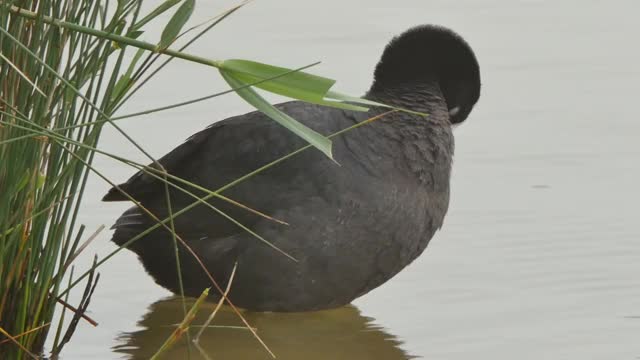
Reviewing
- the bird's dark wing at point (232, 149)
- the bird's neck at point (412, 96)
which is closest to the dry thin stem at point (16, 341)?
the bird's dark wing at point (232, 149)

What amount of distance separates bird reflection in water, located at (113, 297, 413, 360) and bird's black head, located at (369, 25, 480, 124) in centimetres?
87

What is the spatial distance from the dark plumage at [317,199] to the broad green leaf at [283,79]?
1937mm

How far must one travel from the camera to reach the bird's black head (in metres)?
5.90

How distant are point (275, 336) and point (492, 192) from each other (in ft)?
5.24

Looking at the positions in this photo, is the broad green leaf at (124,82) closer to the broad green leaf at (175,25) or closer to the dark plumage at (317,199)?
the broad green leaf at (175,25)

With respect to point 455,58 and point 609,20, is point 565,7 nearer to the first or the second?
point 609,20

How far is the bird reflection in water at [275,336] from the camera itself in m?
5.45

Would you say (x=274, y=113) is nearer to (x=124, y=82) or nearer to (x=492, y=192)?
(x=124, y=82)

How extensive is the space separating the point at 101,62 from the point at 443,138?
1860 millimetres

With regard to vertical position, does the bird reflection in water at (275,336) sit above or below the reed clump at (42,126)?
below

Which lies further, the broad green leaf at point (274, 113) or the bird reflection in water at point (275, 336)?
the bird reflection in water at point (275, 336)

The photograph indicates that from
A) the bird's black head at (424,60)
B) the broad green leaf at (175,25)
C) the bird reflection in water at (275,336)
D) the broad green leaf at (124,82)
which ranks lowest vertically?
the bird reflection in water at (275,336)

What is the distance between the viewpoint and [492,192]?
22.7ft

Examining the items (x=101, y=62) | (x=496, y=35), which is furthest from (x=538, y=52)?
(x=101, y=62)
